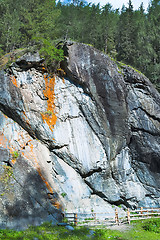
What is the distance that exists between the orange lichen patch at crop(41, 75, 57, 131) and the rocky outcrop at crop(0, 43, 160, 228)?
0.08 metres

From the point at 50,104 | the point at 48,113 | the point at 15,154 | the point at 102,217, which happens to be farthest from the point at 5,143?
the point at 102,217

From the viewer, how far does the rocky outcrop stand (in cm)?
1253

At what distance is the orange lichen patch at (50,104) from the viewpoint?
14.5 metres

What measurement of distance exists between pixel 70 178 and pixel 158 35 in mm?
21721

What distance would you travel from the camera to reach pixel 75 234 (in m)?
9.07

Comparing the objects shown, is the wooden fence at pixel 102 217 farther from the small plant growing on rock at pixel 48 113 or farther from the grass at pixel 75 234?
the small plant growing on rock at pixel 48 113

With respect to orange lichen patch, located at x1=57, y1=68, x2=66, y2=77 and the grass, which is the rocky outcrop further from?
the grass

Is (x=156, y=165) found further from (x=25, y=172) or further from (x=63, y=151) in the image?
(x=25, y=172)

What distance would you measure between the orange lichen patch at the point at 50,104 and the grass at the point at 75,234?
6.87m

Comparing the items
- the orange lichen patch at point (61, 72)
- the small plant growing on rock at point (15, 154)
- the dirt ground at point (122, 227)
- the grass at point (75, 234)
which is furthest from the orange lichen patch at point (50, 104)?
the dirt ground at point (122, 227)

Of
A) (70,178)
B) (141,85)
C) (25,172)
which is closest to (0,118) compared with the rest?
(25,172)

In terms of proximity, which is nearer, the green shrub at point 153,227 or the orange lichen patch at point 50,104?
the green shrub at point 153,227

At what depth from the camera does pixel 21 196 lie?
416 inches

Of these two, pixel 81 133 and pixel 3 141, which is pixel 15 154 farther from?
pixel 81 133
